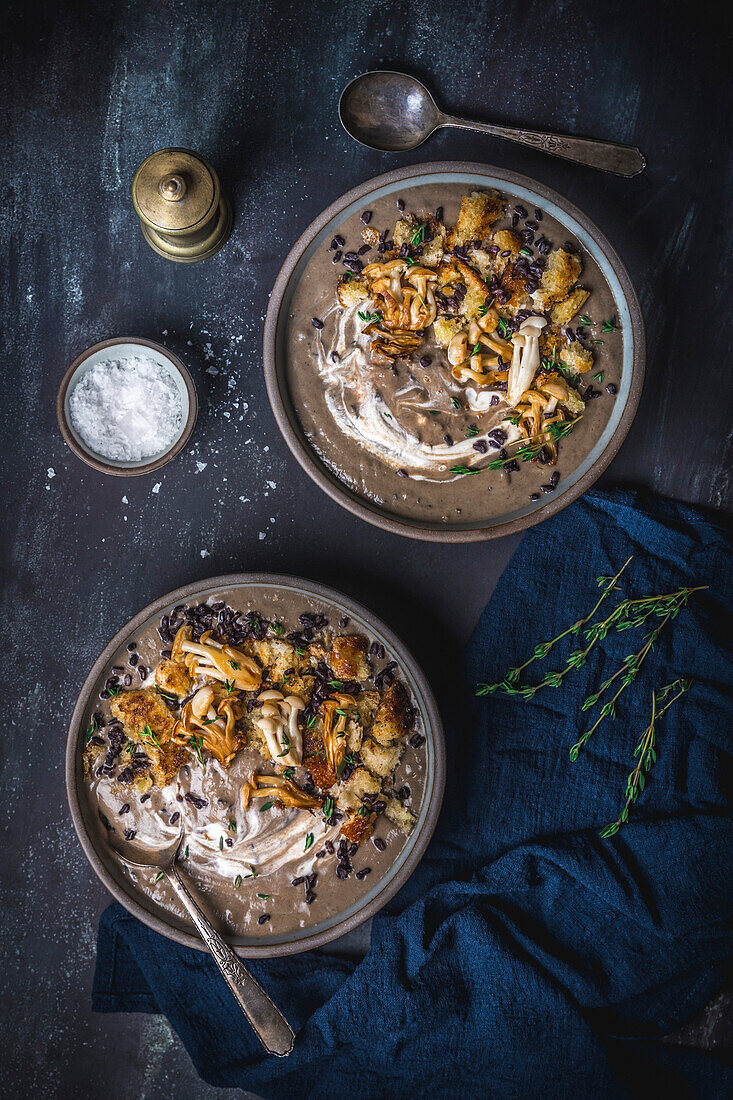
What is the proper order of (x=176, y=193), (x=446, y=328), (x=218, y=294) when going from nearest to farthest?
(x=176, y=193) → (x=446, y=328) → (x=218, y=294)

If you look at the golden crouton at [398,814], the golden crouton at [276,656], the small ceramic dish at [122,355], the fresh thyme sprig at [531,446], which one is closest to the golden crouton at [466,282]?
the fresh thyme sprig at [531,446]

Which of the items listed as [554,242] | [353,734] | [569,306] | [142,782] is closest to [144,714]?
[142,782]

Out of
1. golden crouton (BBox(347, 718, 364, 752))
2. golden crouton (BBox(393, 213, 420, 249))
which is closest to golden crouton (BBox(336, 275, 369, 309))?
golden crouton (BBox(393, 213, 420, 249))

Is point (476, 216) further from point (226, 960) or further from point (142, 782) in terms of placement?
point (226, 960)

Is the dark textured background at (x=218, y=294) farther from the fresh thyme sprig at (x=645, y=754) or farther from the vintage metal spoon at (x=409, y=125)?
the fresh thyme sprig at (x=645, y=754)

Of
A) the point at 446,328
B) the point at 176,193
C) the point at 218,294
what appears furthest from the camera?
the point at 218,294

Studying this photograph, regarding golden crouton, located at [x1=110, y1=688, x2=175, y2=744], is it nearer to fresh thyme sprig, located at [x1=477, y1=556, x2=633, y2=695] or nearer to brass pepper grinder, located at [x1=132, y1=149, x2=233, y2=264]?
fresh thyme sprig, located at [x1=477, y1=556, x2=633, y2=695]

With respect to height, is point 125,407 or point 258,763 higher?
point 125,407
